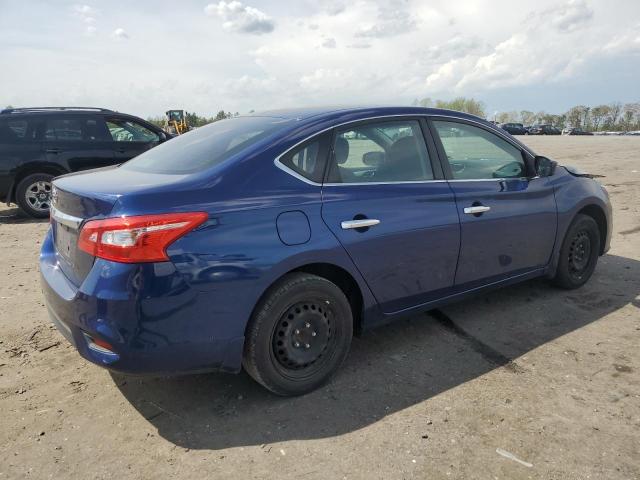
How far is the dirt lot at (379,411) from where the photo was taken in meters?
2.57

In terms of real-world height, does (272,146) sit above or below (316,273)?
above

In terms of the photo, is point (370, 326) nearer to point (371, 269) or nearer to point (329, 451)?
point (371, 269)

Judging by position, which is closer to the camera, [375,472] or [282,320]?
[375,472]

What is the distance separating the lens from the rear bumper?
8.37 ft

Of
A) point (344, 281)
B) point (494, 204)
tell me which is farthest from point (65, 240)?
point (494, 204)

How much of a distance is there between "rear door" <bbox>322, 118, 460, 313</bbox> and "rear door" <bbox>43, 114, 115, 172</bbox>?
680 cm

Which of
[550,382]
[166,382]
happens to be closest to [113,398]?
[166,382]

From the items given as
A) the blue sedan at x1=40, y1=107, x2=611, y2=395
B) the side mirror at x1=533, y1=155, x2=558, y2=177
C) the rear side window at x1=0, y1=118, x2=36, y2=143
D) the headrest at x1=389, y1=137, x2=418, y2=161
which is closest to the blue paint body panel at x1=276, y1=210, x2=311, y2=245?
the blue sedan at x1=40, y1=107, x2=611, y2=395

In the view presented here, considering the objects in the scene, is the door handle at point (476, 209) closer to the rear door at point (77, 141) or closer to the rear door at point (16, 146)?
the rear door at point (77, 141)

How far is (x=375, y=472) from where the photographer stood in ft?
8.21

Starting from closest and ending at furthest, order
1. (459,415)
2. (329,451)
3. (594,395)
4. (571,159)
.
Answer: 1. (329,451)
2. (459,415)
3. (594,395)
4. (571,159)

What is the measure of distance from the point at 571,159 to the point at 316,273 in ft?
59.5

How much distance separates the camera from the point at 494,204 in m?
3.99

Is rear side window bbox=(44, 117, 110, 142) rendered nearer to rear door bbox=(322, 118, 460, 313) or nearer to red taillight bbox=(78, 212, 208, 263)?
rear door bbox=(322, 118, 460, 313)
